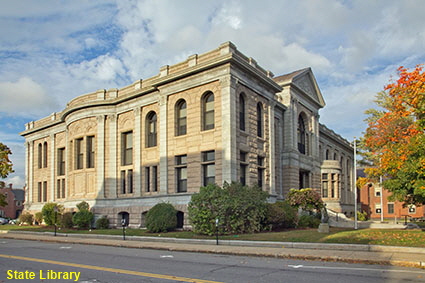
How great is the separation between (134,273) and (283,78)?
31.9 meters

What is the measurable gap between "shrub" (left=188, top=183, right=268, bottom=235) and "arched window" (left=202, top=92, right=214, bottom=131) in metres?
6.44

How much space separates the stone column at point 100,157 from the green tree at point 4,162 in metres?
10.1

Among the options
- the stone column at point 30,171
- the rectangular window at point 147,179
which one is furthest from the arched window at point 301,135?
the stone column at point 30,171

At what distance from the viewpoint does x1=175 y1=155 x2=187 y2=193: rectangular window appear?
31.1 meters

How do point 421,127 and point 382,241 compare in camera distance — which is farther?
point 421,127

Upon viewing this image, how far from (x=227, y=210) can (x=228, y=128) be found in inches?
256

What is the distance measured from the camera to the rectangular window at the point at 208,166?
29.4 meters

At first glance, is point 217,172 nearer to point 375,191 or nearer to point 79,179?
point 79,179

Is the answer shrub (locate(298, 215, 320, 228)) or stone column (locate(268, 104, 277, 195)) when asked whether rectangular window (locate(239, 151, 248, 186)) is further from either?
shrub (locate(298, 215, 320, 228))

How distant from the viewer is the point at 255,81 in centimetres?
3198

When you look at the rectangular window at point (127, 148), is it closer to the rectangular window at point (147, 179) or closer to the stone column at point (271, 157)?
the rectangular window at point (147, 179)

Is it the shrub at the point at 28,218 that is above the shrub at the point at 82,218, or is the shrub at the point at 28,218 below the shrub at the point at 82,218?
below

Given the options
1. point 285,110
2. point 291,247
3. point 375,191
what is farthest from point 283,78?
point 375,191

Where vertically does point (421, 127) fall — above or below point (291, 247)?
above
